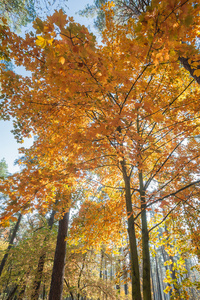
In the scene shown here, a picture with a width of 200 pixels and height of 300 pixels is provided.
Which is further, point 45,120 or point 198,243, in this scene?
point 198,243

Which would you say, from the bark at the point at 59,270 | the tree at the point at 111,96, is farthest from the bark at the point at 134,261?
the bark at the point at 59,270

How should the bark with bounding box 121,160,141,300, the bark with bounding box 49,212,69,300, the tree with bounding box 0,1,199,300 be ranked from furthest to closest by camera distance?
the bark with bounding box 49,212,69,300 → the bark with bounding box 121,160,141,300 → the tree with bounding box 0,1,199,300

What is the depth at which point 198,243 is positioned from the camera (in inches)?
159

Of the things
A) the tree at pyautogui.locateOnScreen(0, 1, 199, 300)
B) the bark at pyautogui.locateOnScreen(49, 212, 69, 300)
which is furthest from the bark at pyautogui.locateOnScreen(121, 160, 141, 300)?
the bark at pyautogui.locateOnScreen(49, 212, 69, 300)

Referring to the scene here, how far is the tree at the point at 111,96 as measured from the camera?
1299 millimetres

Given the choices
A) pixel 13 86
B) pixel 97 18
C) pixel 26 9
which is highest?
pixel 97 18

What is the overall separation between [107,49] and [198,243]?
17.9 ft

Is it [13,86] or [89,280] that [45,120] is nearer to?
[13,86]

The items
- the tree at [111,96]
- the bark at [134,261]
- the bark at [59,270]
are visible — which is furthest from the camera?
the bark at [59,270]

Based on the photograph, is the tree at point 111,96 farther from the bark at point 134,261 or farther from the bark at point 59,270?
the bark at point 59,270

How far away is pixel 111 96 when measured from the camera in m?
3.34

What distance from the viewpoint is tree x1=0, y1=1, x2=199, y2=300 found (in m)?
1.30

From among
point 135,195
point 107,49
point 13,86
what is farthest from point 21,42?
point 135,195

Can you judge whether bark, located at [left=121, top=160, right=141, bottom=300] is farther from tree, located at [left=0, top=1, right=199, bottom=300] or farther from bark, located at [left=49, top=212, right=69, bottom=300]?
bark, located at [left=49, top=212, right=69, bottom=300]
